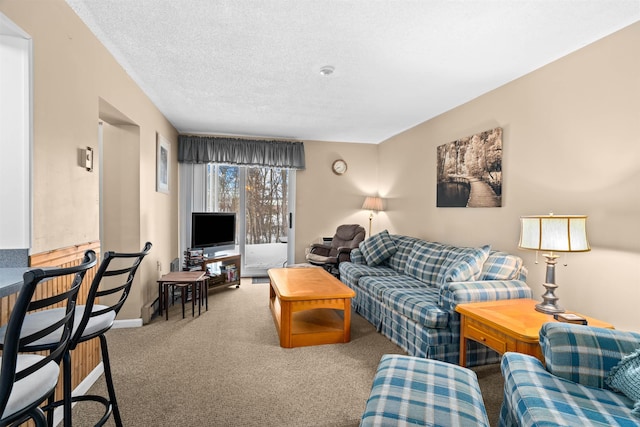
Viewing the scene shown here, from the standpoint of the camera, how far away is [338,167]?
577 centimetres

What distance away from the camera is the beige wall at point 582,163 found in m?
2.11

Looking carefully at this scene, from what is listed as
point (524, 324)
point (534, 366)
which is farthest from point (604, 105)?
point (534, 366)

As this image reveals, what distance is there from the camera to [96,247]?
2.33 meters

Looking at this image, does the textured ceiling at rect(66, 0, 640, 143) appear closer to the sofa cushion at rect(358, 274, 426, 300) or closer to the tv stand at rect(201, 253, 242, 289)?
the sofa cushion at rect(358, 274, 426, 300)

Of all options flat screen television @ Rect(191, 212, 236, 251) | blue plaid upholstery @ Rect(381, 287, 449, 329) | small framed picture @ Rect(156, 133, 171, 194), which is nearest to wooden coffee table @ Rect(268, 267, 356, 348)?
blue plaid upholstery @ Rect(381, 287, 449, 329)

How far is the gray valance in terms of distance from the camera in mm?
5152

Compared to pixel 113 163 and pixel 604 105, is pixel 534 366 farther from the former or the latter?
pixel 113 163

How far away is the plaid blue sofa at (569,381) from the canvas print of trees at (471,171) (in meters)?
1.76

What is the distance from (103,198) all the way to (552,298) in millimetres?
3997

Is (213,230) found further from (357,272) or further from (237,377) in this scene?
(237,377)

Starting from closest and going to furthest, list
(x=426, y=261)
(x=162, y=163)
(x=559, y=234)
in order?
(x=559, y=234) < (x=426, y=261) < (x=162, y=163)

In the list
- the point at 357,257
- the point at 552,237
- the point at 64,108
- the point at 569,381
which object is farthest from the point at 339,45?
the point at 357,257

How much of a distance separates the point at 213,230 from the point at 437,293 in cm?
330

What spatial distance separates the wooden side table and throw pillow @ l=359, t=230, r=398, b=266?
6.13 feet
